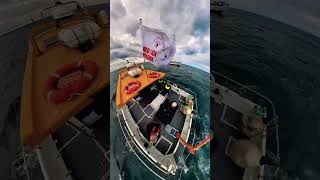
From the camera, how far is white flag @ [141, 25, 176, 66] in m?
2.35

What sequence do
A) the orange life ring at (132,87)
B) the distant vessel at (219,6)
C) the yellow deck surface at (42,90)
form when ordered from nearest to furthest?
the orange life ring at (132,87)
the yellow deck surface at (42,90)
the distant vessel at (219,6)

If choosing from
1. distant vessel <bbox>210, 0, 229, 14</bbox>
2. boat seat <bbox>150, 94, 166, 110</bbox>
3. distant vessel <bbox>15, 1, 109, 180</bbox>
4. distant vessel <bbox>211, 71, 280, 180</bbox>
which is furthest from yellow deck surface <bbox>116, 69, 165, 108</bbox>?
distant vessel <bbox>210, 0, 229, 14</bbox>

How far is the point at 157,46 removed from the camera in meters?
2.37

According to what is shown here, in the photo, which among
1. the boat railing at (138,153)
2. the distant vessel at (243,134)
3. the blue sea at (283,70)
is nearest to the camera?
the boat railing at (138,153)

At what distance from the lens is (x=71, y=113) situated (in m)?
3.06

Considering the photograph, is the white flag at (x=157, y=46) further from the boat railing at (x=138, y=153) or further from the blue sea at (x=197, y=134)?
the boat railing at (x=138, y=153)

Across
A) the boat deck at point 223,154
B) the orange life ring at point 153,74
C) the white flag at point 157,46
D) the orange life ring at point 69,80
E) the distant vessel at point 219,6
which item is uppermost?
the distant vessel at point 219,6

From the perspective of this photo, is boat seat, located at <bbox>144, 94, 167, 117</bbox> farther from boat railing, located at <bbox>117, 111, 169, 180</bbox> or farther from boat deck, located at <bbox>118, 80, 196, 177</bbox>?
boat railing, located at <bbox>117, 111, 169, 180</bbox>

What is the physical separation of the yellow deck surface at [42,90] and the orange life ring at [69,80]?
0.21 feet

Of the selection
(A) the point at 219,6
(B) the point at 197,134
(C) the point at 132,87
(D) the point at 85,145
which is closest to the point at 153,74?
(C) the point at 132,87

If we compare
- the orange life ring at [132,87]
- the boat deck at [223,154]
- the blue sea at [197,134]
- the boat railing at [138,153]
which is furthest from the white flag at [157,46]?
the boat deck at [223,154]

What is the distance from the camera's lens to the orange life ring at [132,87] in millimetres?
2589

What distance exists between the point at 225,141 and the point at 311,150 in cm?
180

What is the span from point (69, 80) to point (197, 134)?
5.14 feet
